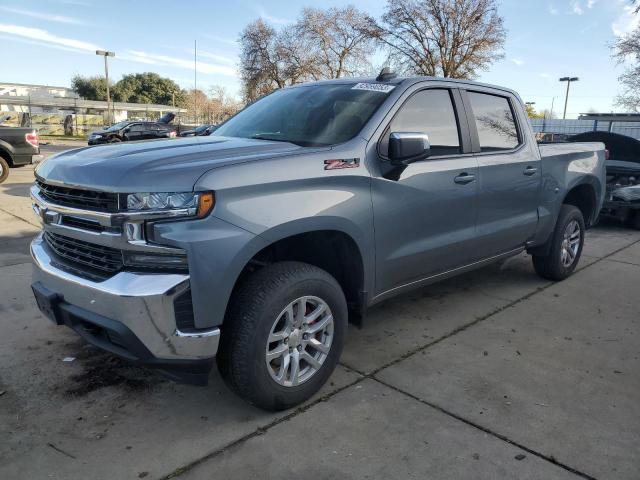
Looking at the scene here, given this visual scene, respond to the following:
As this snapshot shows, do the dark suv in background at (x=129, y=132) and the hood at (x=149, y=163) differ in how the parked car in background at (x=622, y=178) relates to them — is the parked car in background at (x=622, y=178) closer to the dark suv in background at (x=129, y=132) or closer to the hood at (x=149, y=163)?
the hood at (x=149, y=163)

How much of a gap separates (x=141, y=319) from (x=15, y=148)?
1149 centimetres

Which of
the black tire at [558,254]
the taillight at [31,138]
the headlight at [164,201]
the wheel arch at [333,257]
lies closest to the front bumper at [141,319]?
the headlight at [164,201]

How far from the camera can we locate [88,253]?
108 inches

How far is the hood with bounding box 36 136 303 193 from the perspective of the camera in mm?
2469

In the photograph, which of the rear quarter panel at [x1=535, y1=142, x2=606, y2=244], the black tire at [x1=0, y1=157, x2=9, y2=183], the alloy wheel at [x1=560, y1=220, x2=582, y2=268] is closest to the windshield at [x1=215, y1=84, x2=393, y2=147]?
the rear quarter panel at [x1=535, y1=142, x2=606, y2=244]

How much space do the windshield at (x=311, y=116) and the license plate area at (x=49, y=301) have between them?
5.19 ft

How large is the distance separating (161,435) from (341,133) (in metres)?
2.01

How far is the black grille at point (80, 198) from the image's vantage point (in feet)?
8.29

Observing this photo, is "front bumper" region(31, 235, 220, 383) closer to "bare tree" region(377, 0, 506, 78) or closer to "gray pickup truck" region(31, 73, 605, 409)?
"gray pickup truck" region(31, 73, 605, 409)

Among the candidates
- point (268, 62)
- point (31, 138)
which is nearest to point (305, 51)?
point (268, 62)

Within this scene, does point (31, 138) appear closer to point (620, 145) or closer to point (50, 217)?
point (50, 217)

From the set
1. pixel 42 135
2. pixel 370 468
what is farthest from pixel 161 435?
pixel 42 135

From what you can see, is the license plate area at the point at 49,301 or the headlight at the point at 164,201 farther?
Answer: the license plate area at the point at 49,301

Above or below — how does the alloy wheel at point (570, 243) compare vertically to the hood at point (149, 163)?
below
